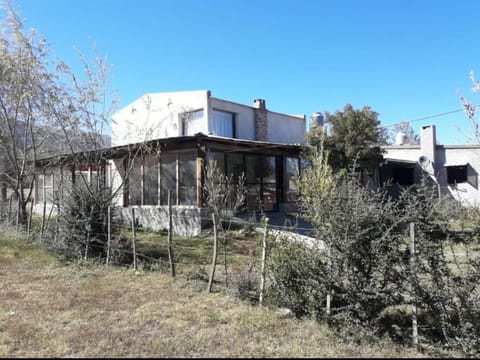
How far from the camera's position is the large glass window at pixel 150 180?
1366 cm

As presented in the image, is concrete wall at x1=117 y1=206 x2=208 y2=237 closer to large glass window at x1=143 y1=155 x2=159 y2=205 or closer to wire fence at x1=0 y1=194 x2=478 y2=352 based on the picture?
wire fence at x1=0 y1=194 x2=478 y2=352

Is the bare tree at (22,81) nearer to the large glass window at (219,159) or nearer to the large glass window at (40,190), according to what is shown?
the large glass window at (219,159)

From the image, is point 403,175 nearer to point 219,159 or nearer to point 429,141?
point 429,141

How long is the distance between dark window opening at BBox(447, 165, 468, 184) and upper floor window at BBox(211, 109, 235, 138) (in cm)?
1253

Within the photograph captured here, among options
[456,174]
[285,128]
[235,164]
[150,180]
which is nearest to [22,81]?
[150,180]

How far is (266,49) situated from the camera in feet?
44.0

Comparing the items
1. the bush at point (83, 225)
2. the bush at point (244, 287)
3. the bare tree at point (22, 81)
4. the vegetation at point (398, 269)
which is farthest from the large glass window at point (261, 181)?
the vegetation at point (398, 269)

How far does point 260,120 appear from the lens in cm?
1783

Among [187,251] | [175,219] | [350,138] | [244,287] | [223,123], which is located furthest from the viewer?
[223,123]

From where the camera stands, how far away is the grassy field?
3.54m

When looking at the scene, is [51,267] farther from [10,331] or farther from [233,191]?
[233,191]

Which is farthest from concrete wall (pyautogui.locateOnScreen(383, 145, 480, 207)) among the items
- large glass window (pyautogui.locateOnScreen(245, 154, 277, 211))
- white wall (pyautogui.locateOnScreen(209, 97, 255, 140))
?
white wall (pyautogui.locateOnScreen(209, 97, 255, 140))

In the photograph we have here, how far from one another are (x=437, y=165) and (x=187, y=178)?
14998 mm

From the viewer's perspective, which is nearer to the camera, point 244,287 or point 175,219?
point 244,287
